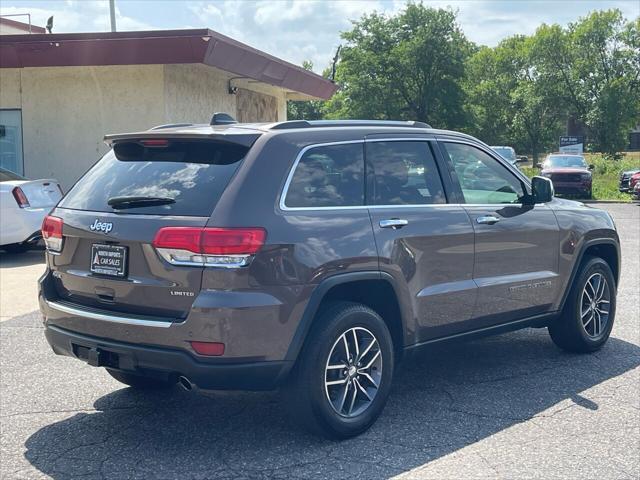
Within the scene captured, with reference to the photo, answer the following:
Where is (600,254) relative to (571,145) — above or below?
below

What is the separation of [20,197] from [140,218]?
796 cm

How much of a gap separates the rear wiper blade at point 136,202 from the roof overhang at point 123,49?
9.55 metres

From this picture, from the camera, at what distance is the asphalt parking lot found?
4074 mm

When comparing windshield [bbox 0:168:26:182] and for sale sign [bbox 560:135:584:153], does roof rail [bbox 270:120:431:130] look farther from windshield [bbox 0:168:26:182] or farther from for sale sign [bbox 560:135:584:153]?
for sale sign [bbox 560:135:584:153]

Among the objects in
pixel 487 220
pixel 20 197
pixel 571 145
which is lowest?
pixel 20 197

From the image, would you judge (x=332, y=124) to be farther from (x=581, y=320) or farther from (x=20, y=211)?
(x=20, y=211)

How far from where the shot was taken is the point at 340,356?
4.43 meters

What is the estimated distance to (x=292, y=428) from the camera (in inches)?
183

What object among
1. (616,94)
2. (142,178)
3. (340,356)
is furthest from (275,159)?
(616,94)

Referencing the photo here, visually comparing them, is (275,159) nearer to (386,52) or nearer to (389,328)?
(389,328)

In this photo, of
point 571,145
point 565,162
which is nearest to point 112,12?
point 565,162

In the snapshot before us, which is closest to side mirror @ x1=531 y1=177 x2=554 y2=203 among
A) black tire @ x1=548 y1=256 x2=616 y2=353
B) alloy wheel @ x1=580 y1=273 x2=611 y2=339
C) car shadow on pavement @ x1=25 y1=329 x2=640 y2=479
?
black tire @ x1=548 y1=256 x2=616 y2=353

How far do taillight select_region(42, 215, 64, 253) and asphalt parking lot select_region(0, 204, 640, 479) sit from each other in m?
1.10

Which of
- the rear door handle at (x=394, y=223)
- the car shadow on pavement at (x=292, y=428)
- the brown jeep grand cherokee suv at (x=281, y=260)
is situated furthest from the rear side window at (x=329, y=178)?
the car shadow on pavement at (x=292, y=428)
